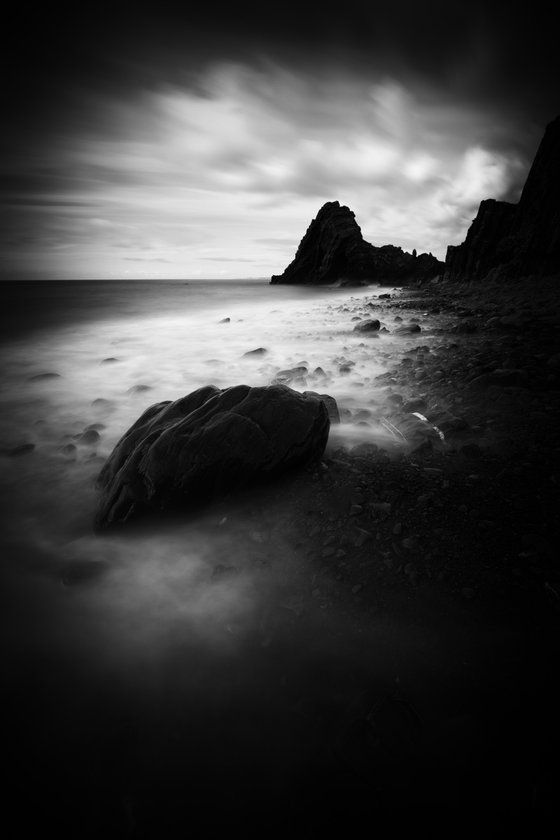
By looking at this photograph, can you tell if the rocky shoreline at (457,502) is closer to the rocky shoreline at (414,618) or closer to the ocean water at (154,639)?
the rocky shoreline at (414,618)

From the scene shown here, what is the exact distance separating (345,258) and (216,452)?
78468mm

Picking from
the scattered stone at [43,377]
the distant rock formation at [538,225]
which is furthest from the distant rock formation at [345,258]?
the scattered stone at [43,377]

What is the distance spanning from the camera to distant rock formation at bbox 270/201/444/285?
68.8 m

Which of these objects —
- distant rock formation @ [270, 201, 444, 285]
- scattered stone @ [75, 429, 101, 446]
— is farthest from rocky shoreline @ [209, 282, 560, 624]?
distant rock formation @ [270, 201, 444, 285]

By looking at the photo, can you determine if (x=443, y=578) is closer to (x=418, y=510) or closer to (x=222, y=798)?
(x=418, y=510)

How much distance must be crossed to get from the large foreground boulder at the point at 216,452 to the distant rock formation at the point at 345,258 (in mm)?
64976

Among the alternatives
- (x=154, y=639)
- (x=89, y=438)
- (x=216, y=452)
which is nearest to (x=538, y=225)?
(x=216, y=452)

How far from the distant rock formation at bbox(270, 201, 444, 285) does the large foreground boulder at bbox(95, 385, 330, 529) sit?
6498 cm

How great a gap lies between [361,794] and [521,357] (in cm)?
631

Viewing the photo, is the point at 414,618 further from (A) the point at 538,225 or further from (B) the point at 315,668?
(A) the point at 538,225

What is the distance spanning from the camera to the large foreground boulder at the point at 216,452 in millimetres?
3402

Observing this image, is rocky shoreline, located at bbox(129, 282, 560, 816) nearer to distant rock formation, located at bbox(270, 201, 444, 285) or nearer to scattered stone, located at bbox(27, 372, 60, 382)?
scattered stone, located at bbox(27, 372, 60, 382)

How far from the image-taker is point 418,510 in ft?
9.47

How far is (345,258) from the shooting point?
72750 millimetres
